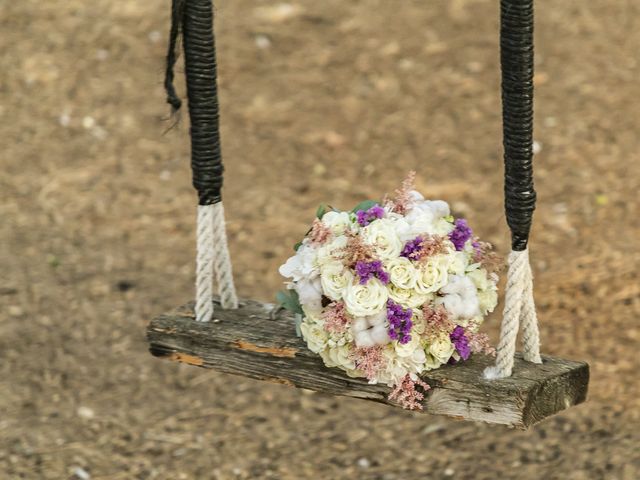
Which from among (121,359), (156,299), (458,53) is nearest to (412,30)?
(458,53)

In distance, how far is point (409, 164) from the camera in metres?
6.66

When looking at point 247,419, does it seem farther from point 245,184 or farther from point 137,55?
point 137,55

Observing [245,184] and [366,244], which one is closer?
[366,244]

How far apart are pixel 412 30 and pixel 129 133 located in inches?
90.7

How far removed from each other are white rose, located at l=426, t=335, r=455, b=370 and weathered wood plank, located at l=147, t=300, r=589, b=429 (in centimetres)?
3

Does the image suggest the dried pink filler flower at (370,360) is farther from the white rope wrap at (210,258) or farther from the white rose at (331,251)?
the white rope wrap at (210,258)

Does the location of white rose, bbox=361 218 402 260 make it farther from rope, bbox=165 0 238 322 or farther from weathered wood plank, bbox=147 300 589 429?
rope, bbox=165 0 238 322

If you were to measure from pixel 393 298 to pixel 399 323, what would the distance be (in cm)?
7

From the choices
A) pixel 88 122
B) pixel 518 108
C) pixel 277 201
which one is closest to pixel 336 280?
pixel 518 108

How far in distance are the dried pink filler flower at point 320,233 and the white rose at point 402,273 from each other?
0.73 ft

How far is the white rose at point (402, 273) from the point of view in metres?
2.88

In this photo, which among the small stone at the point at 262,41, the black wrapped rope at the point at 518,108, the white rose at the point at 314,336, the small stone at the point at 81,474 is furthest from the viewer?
the small stone at the point at 262,41

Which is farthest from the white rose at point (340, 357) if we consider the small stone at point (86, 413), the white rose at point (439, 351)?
the small stone at point (86, 413)

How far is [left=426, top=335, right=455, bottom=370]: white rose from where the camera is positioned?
291cm
